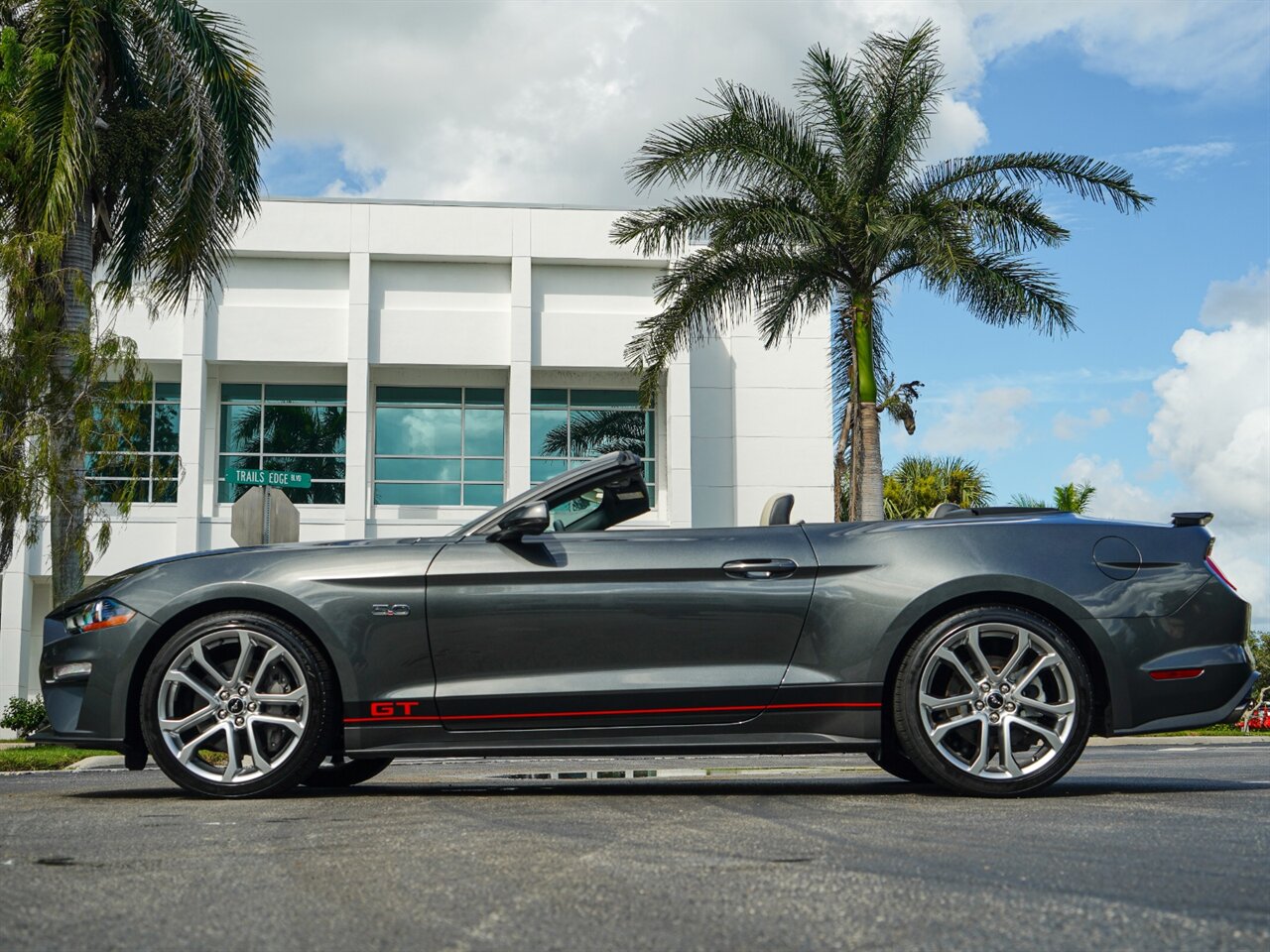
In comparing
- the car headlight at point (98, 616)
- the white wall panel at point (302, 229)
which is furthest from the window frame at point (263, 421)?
the car headlight at point (98, 616)

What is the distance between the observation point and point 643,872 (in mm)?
3410

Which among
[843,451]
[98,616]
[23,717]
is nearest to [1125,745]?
[98,616]

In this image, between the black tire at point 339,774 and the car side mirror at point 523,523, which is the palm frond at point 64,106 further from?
the car side mirror at point 523,523

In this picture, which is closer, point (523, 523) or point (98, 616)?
point (523, 523)

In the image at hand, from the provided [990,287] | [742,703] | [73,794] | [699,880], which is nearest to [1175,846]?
[699,880]

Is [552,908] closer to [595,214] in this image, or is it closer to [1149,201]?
[1149,201]

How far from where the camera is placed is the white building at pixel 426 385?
94.2 ft

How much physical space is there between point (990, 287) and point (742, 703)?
1475cm

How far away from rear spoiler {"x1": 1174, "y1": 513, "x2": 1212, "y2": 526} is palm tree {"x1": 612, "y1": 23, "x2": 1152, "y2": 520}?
42.5ft

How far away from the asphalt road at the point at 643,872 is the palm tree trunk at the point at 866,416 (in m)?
14.5

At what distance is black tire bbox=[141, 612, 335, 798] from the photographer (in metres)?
5.36

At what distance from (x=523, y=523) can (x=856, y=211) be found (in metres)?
14.5

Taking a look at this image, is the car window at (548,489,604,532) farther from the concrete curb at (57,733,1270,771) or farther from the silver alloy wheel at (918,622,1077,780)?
the concrete curb at (57,733,1270,771)

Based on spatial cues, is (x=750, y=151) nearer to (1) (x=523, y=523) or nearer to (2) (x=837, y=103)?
(2) (x=837, y=103)
